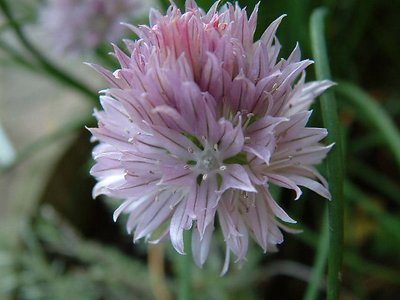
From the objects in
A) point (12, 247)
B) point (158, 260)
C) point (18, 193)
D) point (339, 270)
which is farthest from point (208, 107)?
point (18, 193)

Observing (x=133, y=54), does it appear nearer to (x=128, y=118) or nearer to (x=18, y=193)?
(x=128, y=118)

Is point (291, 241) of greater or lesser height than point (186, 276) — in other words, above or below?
below

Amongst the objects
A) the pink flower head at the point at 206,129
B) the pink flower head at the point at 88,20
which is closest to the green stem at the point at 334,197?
the pink flower head at the point at 206,129

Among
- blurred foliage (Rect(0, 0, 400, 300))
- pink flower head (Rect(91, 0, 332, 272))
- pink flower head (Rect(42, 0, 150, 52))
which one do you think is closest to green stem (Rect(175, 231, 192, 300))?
pink flower head (Rect(91, 0, 332, 272))

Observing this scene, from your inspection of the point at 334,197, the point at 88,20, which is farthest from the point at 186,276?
the point at 88,20

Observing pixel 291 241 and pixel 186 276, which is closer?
pixel 186 276

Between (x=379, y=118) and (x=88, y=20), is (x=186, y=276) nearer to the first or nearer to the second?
(x=379, y=118)

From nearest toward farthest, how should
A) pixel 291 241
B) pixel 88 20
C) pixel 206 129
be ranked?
pixel 206 129
pixel 88 20
pixel 291 241
